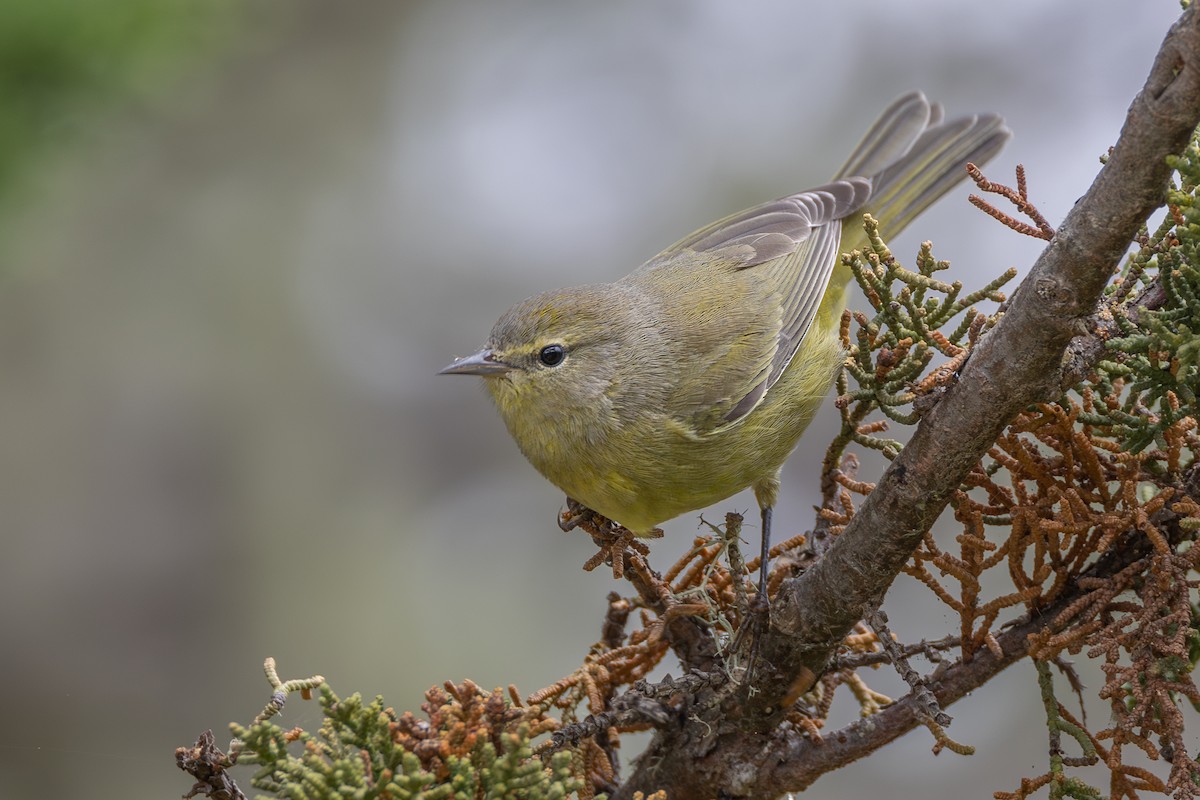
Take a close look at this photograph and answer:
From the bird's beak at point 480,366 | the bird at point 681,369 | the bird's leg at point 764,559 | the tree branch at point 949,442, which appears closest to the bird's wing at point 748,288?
the bird at point 681,369

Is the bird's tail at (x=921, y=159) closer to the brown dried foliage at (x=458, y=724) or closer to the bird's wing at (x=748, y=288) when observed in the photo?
the bird's wing at (x=748, y=288)

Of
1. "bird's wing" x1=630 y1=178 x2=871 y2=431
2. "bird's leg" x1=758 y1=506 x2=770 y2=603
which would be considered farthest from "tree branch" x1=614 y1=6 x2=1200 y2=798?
"bird's wing" x1=630 y1=178 x2=871 y2=431

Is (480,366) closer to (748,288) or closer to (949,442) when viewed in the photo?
(748,288)

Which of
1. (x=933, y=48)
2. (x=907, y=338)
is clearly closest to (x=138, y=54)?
(x=907, y=338)

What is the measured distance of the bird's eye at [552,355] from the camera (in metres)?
3.98

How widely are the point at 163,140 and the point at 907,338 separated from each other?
693cm

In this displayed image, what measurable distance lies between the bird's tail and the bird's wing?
0.12 m

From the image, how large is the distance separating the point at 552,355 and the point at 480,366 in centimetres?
28

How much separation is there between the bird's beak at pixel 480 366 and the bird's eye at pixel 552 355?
131mm

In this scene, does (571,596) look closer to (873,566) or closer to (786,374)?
(786,374)

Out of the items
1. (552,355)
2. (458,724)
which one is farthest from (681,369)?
(458,724)

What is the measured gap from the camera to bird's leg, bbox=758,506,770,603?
10.5 ft

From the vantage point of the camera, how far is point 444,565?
8086mm

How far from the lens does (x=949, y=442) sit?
2375 mm
